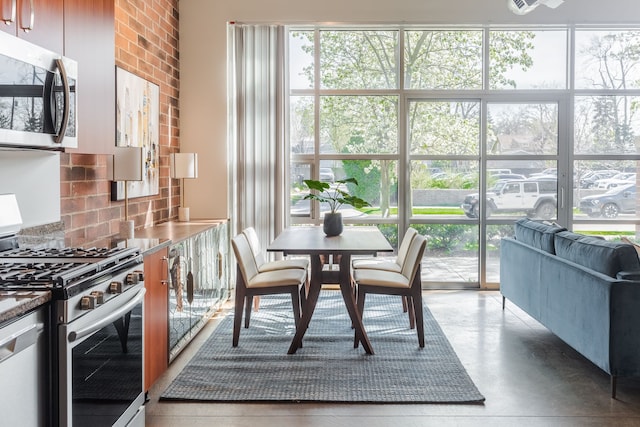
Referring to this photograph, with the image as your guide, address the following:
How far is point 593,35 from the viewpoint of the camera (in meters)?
6.17

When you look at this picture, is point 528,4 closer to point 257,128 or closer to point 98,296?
point 257,128

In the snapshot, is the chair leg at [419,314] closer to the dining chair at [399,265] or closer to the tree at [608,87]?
the dining chair at [399,265]

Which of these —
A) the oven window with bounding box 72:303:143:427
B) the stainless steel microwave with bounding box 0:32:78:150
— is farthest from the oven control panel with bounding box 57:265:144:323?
the stainless steel microwave with bounding box 0:32:78:150

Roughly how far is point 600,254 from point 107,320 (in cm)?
274

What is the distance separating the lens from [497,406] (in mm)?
3209

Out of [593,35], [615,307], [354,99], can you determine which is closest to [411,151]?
[354,99]

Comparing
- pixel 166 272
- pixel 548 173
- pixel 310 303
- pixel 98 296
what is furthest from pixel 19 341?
pixel 548 173

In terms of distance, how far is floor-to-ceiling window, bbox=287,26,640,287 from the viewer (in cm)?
618

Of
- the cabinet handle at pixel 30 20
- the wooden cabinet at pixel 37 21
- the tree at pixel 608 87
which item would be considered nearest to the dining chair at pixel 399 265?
the tree at pixel 608 87

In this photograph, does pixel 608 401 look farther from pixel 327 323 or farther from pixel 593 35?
pixel 593 35

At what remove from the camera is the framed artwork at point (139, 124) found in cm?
423

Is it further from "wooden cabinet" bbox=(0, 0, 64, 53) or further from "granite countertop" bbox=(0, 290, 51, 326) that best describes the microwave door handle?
"granite countertop" bbox=(0, 290, 51, 326)

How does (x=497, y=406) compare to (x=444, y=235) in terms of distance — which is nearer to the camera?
(x=497, y=406)

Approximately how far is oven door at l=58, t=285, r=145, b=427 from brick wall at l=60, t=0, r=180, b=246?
82cm
